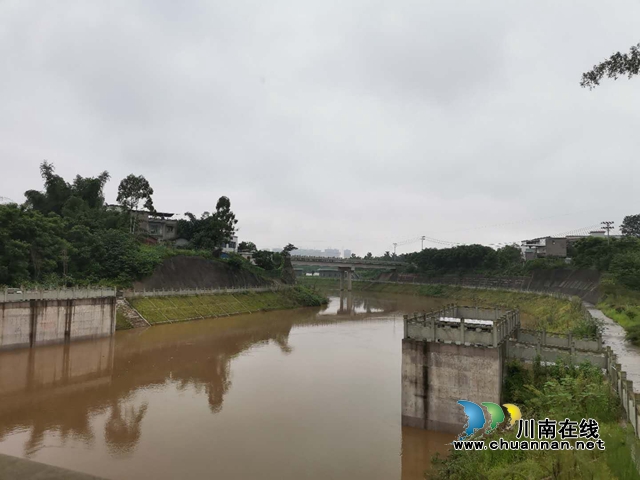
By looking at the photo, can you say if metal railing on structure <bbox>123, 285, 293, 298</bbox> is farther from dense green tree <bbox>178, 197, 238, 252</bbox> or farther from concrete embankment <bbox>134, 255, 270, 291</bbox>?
dense green tree <bbox>178, 197, 238, 252</bbox>

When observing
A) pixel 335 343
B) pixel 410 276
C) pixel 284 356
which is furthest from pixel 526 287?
pixel 284 356

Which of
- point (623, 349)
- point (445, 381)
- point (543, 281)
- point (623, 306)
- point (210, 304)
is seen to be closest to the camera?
point (445, 381)

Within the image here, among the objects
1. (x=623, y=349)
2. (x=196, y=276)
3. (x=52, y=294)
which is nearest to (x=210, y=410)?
(x=52, y=294)

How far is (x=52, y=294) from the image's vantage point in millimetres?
36156

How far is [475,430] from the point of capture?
16.4 m

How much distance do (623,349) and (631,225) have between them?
465ft

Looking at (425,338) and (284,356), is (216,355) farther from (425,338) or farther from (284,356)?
(425,338)

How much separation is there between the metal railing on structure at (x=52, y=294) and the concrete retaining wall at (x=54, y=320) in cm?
30

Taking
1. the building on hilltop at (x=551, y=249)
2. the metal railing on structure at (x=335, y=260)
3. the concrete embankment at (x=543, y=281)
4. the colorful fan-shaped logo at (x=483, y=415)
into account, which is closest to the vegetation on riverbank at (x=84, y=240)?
the metal railing on structure at (x=335, y=260)

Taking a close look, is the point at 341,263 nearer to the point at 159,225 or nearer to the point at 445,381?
the point at 159,225

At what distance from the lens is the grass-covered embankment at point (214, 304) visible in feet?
164

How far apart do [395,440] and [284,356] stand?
1938cm

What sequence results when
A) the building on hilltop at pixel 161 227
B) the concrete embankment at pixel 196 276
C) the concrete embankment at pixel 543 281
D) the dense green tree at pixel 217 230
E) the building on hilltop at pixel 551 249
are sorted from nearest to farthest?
the concrete embankment at pixel 196 276
the concrete embankment at pixel 543 281
the dense green tree at pixel 217 230
the building on hilltop at pixel 161 227
the building on hilltop at pixel 551 249

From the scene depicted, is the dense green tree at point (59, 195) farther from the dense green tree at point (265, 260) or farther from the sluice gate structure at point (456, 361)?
the sluice gate structure at point (456, 361)
